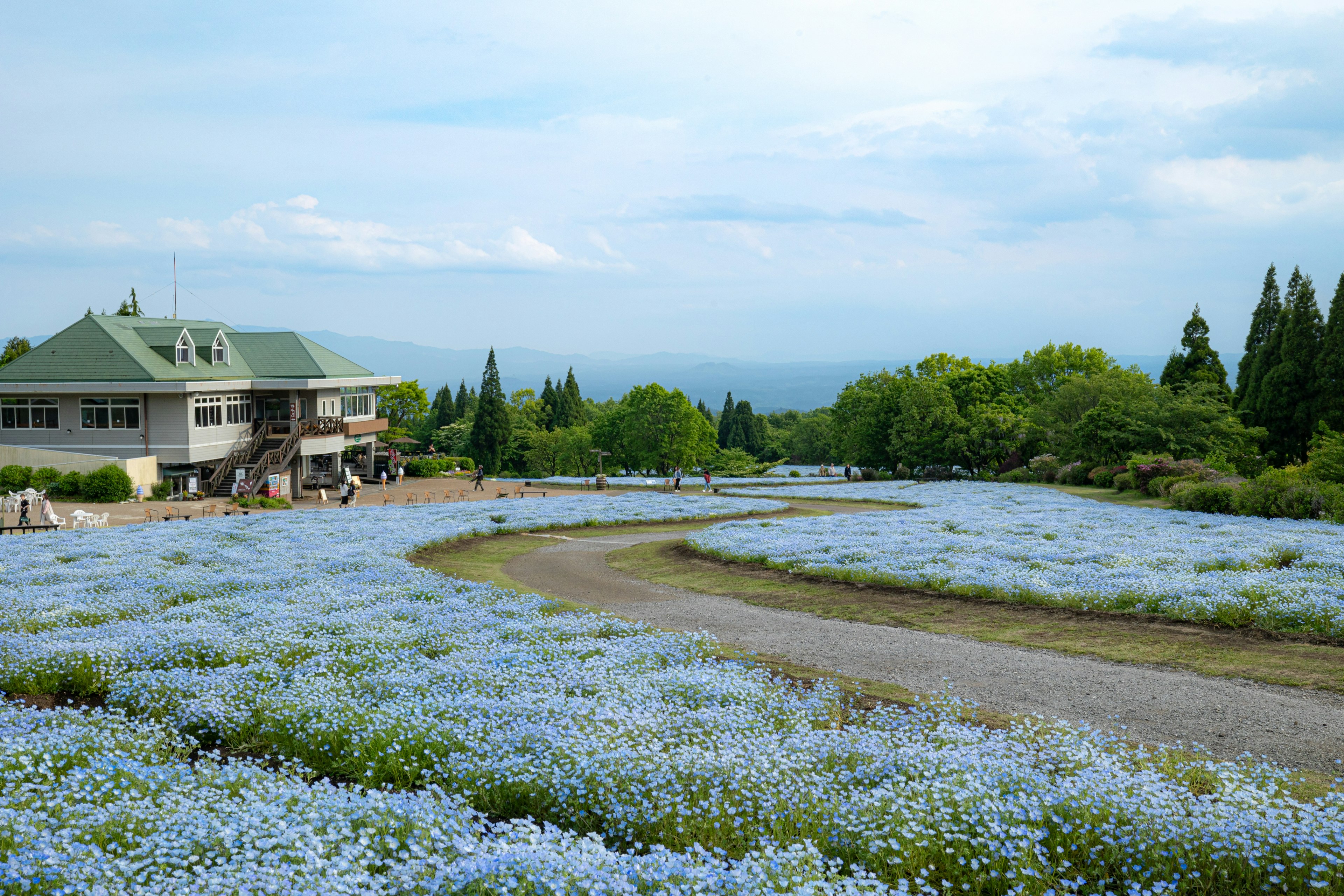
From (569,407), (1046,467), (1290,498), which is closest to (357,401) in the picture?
(1046,467)

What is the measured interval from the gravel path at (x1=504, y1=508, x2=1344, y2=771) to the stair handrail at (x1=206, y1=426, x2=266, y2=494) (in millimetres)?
39468

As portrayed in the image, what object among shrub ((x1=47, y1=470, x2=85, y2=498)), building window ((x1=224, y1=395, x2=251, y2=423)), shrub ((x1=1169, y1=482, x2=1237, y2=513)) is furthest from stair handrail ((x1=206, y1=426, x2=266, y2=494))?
shrub ((x1=1169, y1=482, x2=1237, y2=513))

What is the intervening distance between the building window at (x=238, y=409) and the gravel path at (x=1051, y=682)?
142 ft

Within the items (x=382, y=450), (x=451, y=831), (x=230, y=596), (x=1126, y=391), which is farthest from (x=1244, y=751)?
(x=382, y=450)

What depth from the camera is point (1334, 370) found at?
5384 centimetres

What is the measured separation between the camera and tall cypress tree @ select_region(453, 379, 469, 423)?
128 meters

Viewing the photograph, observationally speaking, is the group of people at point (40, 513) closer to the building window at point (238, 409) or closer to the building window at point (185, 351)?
the building window at point (238, 409)

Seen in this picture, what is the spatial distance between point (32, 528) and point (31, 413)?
23.4 meters

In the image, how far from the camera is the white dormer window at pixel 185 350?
5209 centimetres

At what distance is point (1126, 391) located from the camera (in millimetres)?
Answer: 59938

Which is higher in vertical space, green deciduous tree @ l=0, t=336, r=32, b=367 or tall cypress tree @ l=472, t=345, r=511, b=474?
green deciduous tree @ l=0, t=336, r=32, b=367

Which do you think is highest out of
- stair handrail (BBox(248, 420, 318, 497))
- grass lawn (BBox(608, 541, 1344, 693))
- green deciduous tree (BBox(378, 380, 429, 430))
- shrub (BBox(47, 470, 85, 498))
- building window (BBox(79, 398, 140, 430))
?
green deciduous tree (BBox(378, 380, 429, 430))

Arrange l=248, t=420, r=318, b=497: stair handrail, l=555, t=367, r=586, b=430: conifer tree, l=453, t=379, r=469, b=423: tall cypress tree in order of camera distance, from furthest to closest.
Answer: l=453, t=379, r=469, b=423: tall cypress tree, l=555, t=367, r=586, b=430: conifer tree, l=248, t=420, r=318, b=497: stair handrail

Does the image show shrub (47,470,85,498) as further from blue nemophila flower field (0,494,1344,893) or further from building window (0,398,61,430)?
blue nemophila flower field (0,494,1344,893)
